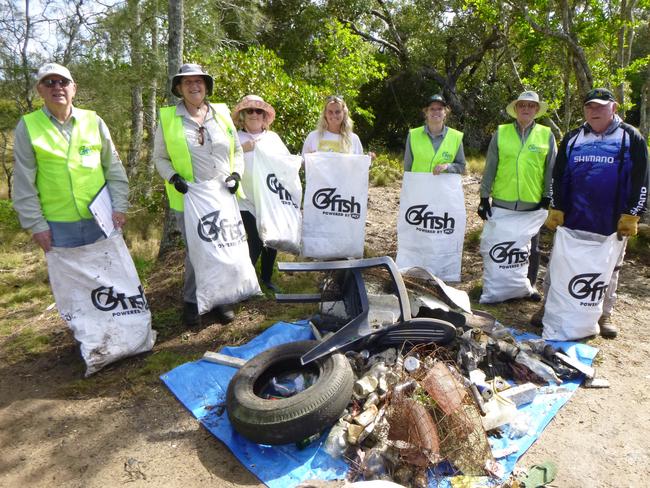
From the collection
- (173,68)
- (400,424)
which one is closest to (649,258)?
(400,424)

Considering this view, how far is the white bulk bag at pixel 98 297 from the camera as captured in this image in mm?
3605

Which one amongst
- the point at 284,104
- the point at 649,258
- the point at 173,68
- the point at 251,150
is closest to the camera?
the point at 251,150

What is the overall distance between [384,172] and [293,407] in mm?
9290

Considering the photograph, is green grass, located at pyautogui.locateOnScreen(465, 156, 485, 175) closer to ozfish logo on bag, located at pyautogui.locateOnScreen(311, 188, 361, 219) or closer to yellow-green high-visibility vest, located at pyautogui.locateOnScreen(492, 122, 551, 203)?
yellow-green high-visibility vest, located at pyautogui.locateOnScreen(492, 122, 551, 203)

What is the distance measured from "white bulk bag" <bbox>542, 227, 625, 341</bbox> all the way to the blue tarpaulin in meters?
0.17

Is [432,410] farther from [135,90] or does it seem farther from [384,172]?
[384,172]

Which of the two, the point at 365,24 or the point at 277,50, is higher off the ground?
the point at 365,24

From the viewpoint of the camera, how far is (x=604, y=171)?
154 inches

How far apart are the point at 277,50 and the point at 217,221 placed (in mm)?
12469

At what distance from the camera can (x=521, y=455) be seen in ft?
9.09

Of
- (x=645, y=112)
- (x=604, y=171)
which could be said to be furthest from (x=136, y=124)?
(x=645, y=112)

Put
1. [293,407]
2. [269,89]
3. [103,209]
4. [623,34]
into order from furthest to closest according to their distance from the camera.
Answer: [269,89]
[623,34]
[103,209]
[293,407]

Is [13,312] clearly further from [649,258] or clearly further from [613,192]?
[649,258]

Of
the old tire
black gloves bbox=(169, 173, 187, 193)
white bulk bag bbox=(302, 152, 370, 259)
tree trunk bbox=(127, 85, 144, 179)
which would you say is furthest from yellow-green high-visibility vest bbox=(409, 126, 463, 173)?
tree trunk bbox=(127, 85, 144, 179)
